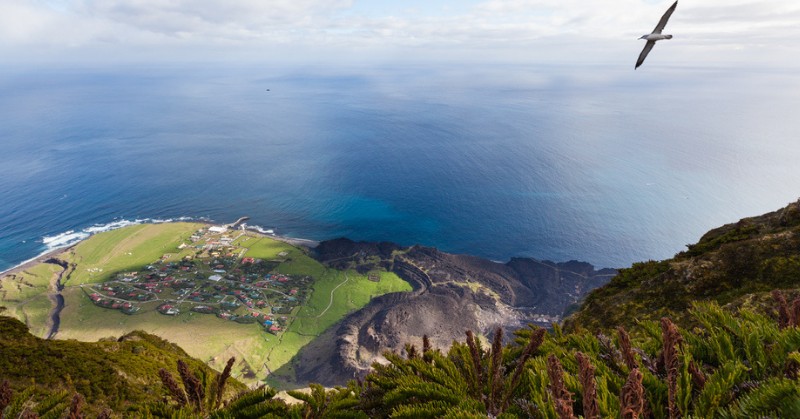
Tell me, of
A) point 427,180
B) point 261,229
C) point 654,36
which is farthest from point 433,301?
point 427,180

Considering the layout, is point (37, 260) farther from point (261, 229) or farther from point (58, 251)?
point (261, 229)

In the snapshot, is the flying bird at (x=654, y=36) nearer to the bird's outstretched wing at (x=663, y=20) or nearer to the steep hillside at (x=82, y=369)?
the bird's outstretched wing at (x=663, y=20)

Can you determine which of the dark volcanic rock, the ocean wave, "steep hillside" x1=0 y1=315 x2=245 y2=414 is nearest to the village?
the ocean wave

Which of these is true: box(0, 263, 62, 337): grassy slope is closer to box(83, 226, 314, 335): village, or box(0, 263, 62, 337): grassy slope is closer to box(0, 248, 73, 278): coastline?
box(0, 248, 73, 278): coastline

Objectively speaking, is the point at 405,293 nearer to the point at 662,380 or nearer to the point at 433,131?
the point at 662,380

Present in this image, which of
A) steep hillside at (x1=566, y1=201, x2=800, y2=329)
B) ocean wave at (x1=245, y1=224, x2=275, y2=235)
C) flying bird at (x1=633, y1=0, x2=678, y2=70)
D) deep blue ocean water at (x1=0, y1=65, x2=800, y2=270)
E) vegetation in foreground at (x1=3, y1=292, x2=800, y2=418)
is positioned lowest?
ocean wave at (x1=245, y1=224, x2=275, y2=235)

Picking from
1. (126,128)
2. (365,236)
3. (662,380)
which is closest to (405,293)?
(365,236)
